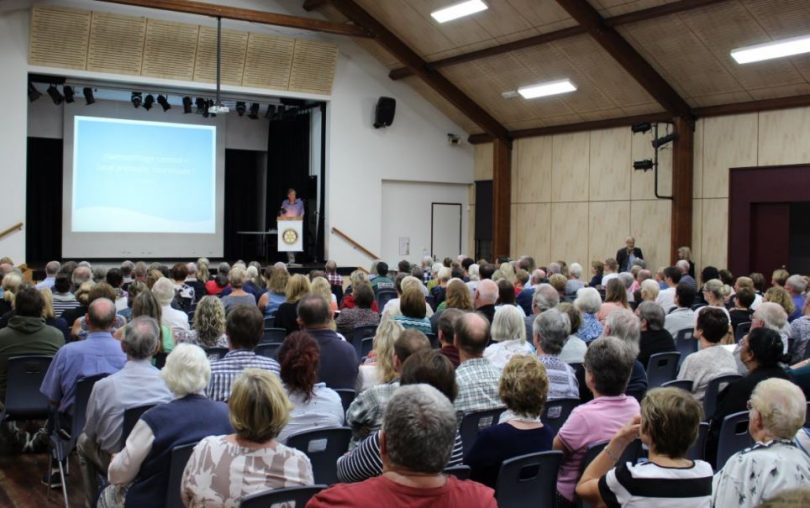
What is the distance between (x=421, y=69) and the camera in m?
15.5

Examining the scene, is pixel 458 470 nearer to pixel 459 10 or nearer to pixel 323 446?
pixel 323 446

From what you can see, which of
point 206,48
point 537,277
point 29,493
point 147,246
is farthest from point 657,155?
point 29,493

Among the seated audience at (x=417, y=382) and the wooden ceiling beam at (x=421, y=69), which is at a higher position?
the wooden ceiling beam at (x=421, y=69)

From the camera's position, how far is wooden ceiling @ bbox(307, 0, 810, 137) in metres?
10.9

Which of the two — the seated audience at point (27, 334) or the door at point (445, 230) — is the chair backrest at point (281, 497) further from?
the door at point (445, 230)

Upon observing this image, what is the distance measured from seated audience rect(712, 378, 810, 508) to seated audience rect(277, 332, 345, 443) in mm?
1653

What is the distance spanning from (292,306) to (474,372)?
9.30 ft

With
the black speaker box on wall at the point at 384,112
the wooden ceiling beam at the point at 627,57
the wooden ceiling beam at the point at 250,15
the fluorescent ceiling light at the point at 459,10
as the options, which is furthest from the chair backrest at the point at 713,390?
the black speaker box on wall at the point at 384,112

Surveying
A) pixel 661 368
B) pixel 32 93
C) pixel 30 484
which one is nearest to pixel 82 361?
pixel 30 484

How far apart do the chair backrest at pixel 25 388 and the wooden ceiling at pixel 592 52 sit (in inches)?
356

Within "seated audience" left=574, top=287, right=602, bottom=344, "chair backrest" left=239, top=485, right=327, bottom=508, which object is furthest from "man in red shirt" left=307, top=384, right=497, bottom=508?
"seated audience" left=574, top=287, right=602, bottom=344

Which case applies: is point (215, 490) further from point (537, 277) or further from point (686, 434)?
point (537, 277)

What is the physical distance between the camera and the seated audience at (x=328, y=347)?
4.55 meters

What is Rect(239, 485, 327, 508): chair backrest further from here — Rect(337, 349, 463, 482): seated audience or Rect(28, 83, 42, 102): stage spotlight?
Rect(28, 83, 42, 102): stage spotlight
